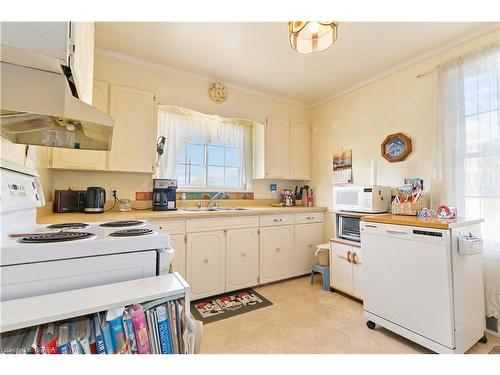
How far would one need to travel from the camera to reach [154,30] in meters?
1.99

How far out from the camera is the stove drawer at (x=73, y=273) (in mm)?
731

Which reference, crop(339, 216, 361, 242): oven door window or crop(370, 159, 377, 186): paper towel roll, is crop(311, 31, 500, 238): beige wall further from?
crop(339, 216, 361, 242): oven door window

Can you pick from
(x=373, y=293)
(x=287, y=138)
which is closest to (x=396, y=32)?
(x=287, y=138)

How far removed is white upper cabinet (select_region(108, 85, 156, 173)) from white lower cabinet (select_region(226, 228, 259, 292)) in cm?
116

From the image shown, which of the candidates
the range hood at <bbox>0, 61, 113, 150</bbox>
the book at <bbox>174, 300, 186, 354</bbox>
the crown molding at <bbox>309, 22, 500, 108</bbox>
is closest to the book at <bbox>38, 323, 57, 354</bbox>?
the book at <bbox>174, 300, 186, 354</bbox>

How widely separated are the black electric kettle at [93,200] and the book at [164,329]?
5.55 feet

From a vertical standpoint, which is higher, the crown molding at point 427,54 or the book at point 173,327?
the crown molding at point 427,54

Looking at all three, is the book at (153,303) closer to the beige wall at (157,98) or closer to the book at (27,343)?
the book at (27,343)

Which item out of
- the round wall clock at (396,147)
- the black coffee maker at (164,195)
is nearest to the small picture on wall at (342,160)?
the round wall clock at (396,147)

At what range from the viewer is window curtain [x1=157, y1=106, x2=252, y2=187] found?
274cm

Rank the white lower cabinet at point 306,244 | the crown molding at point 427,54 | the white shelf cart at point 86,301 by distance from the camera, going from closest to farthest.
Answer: the white shelf cart at point 86,301, the crown molding at point 427,54, the white lower cabinet at point 306,244

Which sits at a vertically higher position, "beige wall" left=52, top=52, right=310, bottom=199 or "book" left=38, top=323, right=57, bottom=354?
"beige wall" left=52, top=52, right=310, bottom=199

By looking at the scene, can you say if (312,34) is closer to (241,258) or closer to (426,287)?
(426,287)

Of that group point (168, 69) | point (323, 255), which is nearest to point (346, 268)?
point (323, 255)
